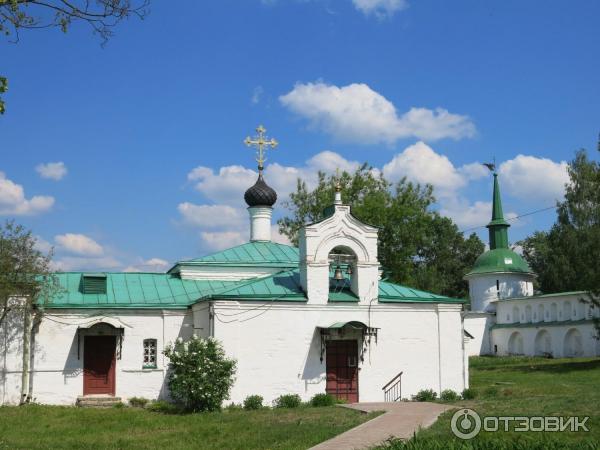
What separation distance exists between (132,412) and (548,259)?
53.4 m

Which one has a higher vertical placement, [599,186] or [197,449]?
[599,186]

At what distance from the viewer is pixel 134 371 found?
22047 mm

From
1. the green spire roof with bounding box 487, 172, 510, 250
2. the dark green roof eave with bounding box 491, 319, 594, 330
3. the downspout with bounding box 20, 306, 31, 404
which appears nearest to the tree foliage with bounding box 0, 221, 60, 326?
the downspout with bounding box 20, 306, 31, 404

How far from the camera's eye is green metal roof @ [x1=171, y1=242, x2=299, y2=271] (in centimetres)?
2534

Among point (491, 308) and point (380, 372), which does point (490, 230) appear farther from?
point (380, 372)

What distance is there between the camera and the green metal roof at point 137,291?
74.5 feet

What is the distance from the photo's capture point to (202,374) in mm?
19172

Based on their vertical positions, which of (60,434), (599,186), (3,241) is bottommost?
(60,434)

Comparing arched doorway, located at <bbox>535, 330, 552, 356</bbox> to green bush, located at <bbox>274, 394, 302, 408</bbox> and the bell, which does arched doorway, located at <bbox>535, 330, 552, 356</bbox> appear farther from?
green bush, located at <bbox>274, 394, 302, 408</bbox>

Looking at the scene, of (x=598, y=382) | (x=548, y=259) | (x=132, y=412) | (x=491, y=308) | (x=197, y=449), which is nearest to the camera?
(x=197, y=449)

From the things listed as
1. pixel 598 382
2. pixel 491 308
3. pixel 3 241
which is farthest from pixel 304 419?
pixel 491 308

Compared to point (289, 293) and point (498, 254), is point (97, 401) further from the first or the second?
point (498, 254)

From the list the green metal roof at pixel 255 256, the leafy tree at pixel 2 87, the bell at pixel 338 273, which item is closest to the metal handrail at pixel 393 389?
the bell at pixel 338 273

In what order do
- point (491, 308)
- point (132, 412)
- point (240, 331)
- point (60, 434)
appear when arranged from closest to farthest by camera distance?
point (60, 434)
point (132, 412)
point (240, 331)
point (491, 308)
